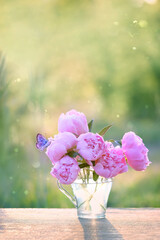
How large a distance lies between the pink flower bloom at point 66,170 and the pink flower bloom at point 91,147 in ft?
0.12

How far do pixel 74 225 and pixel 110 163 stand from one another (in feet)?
0.65

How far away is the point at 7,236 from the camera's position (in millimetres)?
1006

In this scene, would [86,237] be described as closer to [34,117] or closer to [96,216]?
[96,216]

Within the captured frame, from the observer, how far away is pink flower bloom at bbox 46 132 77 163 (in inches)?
42.4

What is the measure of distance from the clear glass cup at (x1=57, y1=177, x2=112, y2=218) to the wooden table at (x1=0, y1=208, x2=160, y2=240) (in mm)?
25

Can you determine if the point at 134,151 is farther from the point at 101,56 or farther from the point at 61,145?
the point at 101,56

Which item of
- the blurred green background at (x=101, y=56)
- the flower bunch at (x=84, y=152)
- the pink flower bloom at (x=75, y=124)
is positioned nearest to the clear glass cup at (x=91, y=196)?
the flower bunch at (x=84, y=152)

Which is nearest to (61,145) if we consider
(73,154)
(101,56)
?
(73,154)

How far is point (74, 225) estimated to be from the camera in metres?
1.11

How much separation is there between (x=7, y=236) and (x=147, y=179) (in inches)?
171

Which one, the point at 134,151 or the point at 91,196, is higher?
the point at 134,151

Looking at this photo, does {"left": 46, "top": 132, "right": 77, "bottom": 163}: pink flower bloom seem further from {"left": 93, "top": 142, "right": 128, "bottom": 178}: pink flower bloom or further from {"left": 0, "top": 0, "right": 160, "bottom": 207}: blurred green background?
{"left": 0, "top": 0, "right": 160, "bottom": 207}: blurred green background

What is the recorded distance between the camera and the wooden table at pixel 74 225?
101cm

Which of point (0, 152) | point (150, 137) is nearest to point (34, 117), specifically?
point (0, 152)
